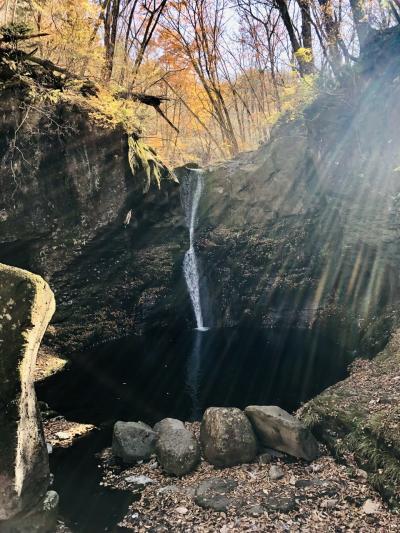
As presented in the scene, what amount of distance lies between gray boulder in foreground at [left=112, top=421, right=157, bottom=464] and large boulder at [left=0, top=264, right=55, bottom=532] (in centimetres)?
286

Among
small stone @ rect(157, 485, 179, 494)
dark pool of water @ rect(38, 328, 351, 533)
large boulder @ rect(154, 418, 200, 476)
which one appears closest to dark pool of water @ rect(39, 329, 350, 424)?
dark pool of water @ rect(38, 328, 351, 533)

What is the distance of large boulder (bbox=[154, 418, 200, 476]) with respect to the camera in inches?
322

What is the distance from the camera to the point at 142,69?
2047cm

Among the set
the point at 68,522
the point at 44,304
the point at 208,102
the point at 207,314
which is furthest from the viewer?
the point at 208,102

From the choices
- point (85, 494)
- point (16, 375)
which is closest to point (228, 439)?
point (85, 494)

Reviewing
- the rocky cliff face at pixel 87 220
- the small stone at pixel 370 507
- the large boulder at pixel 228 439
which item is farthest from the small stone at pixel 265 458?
the rocky cliff face at pixel 87 220

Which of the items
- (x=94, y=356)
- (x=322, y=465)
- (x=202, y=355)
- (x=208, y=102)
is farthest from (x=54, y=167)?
(x=208, y=102)

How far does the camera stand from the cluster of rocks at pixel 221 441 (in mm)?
8250

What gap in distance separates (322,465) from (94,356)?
11.9 metres

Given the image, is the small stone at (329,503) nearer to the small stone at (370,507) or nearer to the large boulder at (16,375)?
the small stone at (370,507)

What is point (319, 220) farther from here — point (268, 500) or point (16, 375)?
point (16, 375)

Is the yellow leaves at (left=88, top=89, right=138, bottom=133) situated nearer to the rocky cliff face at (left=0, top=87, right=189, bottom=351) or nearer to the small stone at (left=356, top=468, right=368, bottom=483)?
the rocky cliff face at (left=0, top=87, right=189, bottom=351)

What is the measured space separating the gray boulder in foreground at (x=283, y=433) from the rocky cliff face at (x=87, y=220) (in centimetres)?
1141

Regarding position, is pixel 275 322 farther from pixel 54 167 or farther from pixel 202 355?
pixel 54 167
